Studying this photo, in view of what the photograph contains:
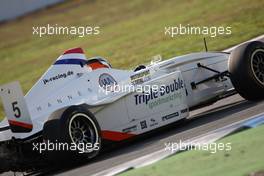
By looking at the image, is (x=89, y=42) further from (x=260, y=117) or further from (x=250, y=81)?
(x=260, y=117)

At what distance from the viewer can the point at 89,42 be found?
29.2m

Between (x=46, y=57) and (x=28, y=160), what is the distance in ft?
58.6

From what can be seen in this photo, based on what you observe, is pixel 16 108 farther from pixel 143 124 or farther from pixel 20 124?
pixel 143 124

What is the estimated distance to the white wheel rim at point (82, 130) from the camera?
9.91 metres

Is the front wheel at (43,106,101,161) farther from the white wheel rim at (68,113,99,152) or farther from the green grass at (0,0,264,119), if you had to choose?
the green grass at (0,0,264,119)

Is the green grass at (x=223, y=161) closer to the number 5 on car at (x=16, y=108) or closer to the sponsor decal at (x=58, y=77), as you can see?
the number 5 on car at (x=16, y=108)

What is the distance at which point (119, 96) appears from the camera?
10.7 meters

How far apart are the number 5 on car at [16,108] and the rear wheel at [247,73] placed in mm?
3378

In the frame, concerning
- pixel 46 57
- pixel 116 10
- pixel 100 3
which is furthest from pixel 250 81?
pixel 100 3

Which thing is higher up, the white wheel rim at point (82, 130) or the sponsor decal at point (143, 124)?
the white wheel rim at point (82, 130)

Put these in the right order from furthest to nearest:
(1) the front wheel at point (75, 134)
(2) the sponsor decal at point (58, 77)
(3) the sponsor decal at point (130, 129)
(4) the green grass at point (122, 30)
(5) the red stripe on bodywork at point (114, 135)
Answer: (4) the green grass at point (122, 30) < (2) the sponsor decal at point (58, 77) < (3) the sponsor decal at point (130, 129) < (5) the red stripe on bodywork at point (114, 135) < (1) the front wheel at point (75, 134)

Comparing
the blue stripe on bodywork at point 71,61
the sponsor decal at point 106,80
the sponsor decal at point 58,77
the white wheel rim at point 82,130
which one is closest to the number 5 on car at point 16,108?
the white wheel rim at point 82,130

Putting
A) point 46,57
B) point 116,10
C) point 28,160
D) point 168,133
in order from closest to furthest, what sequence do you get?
1. point 28,160
2. point 168,133
3. point 46,57
4. point 116,10

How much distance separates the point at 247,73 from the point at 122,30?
1718 cm
